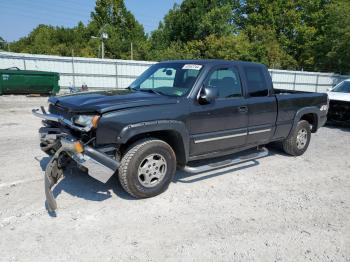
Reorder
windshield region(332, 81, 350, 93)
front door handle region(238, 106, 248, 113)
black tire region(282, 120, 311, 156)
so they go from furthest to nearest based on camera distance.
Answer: windshield region(332, 81, 350, 93), black tire region(282, 120, 311, 156), front door handle region(238, 106, 248, 113)

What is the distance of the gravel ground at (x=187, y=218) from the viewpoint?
316 cm

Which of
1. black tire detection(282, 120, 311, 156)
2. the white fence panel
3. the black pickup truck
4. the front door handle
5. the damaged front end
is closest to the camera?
the damaged front end

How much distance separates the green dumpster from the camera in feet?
51.6

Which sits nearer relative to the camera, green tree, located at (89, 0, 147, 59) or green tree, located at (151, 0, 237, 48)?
green tree, located at (151, 0, 237, 48)

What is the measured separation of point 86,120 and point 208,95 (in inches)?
66.4

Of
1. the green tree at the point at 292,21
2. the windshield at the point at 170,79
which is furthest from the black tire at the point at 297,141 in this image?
the green tree at the point at 292,21

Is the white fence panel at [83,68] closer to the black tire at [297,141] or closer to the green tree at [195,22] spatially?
the black tire at [297,141]

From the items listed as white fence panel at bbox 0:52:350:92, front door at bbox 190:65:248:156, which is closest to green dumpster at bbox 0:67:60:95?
white fence panel at bbox 0:52:350:92

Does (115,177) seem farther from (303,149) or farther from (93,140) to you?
(303,149)

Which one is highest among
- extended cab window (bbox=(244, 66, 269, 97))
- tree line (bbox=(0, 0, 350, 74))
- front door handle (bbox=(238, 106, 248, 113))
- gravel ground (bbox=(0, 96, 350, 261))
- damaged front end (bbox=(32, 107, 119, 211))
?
tree line (bbox=(0, 0, 350, 74))

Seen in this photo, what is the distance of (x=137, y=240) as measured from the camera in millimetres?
3326

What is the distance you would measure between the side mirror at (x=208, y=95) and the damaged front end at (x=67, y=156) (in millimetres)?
1561

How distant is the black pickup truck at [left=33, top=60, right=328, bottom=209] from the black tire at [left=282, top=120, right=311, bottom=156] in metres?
0.67

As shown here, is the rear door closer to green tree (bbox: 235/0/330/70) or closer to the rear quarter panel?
the rear quarter panel
